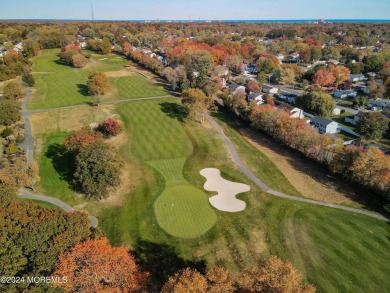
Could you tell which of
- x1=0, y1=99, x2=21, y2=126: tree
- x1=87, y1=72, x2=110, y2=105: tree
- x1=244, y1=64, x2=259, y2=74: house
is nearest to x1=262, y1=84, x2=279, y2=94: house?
x1=244, y1=64, x2=259, y2=74: house

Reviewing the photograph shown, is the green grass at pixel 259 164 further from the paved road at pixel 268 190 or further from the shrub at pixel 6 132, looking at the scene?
the shrub at pixel 6 132

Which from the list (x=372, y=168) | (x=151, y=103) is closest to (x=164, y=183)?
(x=372, y=168)

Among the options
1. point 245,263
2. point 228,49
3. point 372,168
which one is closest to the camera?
point 245,263

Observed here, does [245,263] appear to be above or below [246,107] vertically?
below

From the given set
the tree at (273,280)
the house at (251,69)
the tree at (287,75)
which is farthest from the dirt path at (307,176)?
the house at (251,69)

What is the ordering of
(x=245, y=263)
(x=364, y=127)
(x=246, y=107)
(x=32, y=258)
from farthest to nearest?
(x=246, y=107), (x=364, y=127), (x=245, y=263), (x=32, y=258)

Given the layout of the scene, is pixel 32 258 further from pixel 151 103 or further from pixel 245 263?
pixel 151 103

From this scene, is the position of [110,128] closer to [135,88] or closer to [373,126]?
[135,88]
